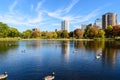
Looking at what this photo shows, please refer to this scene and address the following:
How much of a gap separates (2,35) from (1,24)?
9.57 metres

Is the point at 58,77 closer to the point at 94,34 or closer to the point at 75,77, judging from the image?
the point at 75,77

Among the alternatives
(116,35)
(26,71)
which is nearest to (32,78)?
(26,71)

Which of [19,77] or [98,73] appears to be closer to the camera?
[19,77]

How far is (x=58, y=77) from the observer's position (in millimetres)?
29219

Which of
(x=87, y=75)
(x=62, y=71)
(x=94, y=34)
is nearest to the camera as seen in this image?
(x=87, y=75)

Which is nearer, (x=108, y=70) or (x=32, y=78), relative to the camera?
(x=32, y=78)

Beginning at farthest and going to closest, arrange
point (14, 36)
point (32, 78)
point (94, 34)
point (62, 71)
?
point (94, 34)
point (14, 36)
point (62, 71)
point (32, 78)

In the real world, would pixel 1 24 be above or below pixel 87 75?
above

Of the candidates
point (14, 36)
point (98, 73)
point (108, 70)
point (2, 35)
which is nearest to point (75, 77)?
point (98, 73)

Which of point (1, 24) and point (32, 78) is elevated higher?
point (1, 24)

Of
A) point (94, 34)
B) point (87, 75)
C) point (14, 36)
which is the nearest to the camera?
point (87, 75)

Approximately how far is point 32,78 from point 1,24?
490 feet

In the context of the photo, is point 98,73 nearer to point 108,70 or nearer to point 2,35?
point 108,70

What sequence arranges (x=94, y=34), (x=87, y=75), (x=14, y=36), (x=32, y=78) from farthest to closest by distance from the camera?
(x=94, y=34)
(x=14, y=36)
(x=87, y=75)
(x=32, y=78)
